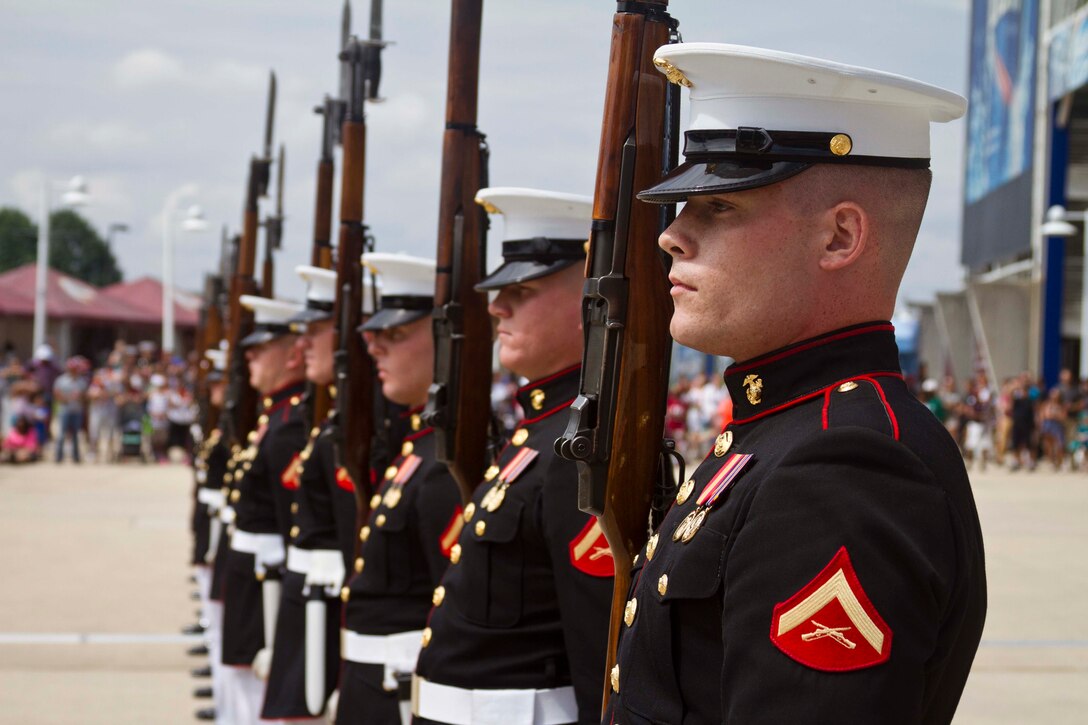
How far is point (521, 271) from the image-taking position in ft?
10.5

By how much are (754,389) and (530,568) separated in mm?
1149

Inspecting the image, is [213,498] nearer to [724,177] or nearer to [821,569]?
[724,177]

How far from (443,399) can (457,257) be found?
44cm

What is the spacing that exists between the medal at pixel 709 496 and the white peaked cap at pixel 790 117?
36 centimetres

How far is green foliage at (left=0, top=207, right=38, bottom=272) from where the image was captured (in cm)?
7012

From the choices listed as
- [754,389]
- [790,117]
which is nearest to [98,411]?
[754,389]

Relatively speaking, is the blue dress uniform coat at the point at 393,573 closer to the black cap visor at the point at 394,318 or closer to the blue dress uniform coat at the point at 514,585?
the black cap visor at the point at 394,318

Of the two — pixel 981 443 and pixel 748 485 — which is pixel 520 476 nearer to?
pixel 748 485

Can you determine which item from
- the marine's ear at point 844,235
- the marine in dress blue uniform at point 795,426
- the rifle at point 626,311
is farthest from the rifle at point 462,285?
the marine's ear at point 844,235

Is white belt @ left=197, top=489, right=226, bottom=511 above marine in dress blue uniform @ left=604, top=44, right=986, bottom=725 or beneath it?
beneath

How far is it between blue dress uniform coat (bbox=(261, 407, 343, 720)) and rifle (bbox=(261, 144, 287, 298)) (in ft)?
15.0

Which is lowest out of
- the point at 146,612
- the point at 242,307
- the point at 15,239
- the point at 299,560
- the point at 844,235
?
the point at 15,239

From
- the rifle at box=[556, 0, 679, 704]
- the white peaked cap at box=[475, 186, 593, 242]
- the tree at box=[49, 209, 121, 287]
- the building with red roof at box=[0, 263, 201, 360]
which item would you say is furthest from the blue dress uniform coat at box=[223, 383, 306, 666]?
the tree at box=[49, 209, 121, 287]

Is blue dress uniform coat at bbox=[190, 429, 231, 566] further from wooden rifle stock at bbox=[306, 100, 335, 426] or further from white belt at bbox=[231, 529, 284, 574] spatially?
white belt at bbox=[231, 529, 284, 574]
